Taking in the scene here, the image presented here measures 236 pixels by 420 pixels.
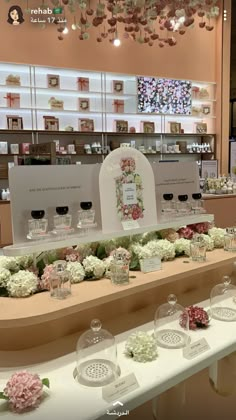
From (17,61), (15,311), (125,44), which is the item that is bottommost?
(15,311)

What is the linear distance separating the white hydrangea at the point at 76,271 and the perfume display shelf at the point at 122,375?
27 cm

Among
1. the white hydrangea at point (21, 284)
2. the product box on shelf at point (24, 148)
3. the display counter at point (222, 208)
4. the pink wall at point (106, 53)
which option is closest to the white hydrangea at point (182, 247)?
the white hydrangea at point (21, 284)

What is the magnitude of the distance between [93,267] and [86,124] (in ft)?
16.5

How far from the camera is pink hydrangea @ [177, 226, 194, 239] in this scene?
75.7 inches

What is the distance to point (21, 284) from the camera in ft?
4.20

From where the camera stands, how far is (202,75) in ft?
24.0

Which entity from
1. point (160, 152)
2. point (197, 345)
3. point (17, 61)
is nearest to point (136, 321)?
point (197, 345)

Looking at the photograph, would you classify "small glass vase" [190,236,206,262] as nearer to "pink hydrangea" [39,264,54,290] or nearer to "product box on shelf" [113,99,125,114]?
"pink hydrangea" [39,264,54,290]

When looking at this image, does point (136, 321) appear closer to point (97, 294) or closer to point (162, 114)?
point (97, 294)

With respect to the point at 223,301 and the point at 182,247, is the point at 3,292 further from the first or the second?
the point at 223,301

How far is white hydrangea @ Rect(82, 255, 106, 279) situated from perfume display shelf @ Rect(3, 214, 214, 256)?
83 mm

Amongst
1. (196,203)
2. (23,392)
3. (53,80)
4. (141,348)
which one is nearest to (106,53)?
(53,80)

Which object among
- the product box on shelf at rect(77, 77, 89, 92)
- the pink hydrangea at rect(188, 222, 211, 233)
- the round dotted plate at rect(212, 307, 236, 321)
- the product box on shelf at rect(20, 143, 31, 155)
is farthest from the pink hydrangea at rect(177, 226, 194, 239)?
the product box on shelf at rect(77, 77, 89, 92)

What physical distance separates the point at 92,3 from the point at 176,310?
6186mm
